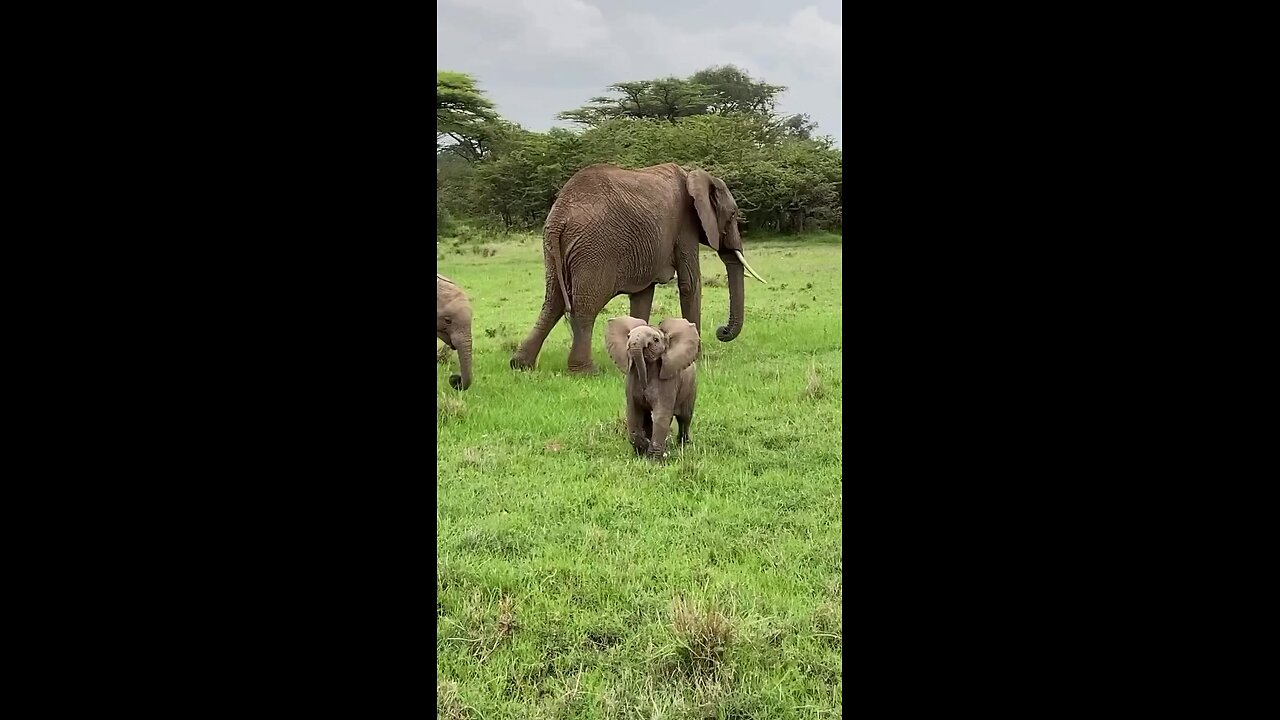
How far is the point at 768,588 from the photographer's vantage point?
9.28 feet

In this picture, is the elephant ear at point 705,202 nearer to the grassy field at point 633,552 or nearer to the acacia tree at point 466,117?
the grassy field at point 633,552

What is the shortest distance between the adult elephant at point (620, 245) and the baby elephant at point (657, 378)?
2.12 meters

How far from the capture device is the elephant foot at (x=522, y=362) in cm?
686

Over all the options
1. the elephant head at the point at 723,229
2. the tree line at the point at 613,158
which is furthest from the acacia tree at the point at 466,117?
the elephant head at the point at 723,229

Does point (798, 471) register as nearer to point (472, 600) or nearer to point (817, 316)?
point (472, 600)

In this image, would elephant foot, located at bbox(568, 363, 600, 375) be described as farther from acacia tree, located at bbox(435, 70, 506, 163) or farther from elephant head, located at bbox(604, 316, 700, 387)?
acacia tree, located at bbox(435, 70, 506, 163)

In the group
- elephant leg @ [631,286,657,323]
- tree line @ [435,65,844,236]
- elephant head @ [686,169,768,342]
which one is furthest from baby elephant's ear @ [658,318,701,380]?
tree line @ [435,65,844,236]

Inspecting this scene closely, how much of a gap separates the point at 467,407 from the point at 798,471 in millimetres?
2277

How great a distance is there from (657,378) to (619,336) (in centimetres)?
48

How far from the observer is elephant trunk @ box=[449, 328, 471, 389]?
5824 mm

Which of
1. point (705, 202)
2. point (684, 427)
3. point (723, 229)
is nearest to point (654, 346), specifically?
point (684, 427)

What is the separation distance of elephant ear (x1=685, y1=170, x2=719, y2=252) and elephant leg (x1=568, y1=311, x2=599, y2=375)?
1554mm

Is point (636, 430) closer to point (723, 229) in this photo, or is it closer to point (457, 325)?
point (457, 325)

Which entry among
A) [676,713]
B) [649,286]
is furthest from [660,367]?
[649,286]
